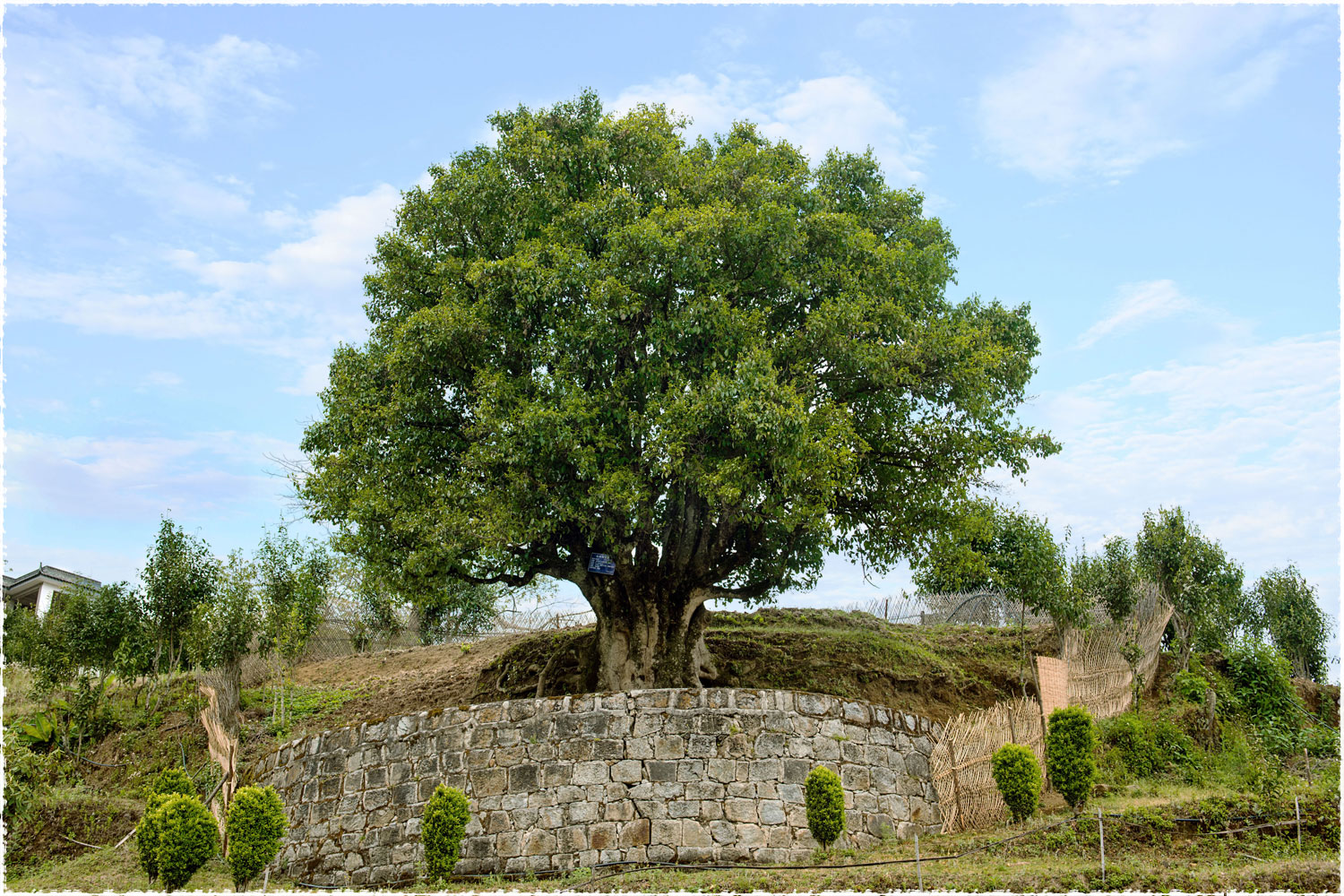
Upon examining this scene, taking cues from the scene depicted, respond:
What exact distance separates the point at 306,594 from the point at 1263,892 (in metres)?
21.9

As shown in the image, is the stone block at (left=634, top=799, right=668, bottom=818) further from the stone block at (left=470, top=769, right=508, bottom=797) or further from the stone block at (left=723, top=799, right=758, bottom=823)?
the stone block at (left=470, top=769, right=508, bottom=797)

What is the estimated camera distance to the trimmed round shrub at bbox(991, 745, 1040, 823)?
13992mm

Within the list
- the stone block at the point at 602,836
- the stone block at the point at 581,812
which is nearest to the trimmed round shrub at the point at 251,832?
the stone block at the point at 581,812

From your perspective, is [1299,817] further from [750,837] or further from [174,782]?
[174,782]

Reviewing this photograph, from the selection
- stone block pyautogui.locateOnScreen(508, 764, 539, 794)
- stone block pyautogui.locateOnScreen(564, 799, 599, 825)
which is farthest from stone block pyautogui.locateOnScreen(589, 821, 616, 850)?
stone block pyautogui.locateOnScreen(508, 764, 539, 794)

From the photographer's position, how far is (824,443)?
15820mm

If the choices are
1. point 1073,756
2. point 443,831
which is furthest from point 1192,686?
point 443,831

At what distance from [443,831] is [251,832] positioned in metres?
2.49

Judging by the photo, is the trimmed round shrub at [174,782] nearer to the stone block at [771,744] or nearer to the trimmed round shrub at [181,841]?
the trimmed round shrub at [181,841]

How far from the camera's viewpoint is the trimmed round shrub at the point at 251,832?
12.9 meters

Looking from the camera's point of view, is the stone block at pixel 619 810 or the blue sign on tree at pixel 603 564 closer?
the stone block at pixel 619 810

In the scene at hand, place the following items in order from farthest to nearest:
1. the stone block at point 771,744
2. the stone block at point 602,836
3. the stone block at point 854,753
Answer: the stone block at point 854,753 < the stone block at point 771,744 < the stone block at point 602,836

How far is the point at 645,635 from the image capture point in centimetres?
1812

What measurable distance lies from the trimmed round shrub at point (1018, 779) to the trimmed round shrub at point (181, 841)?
10999 millimetres
